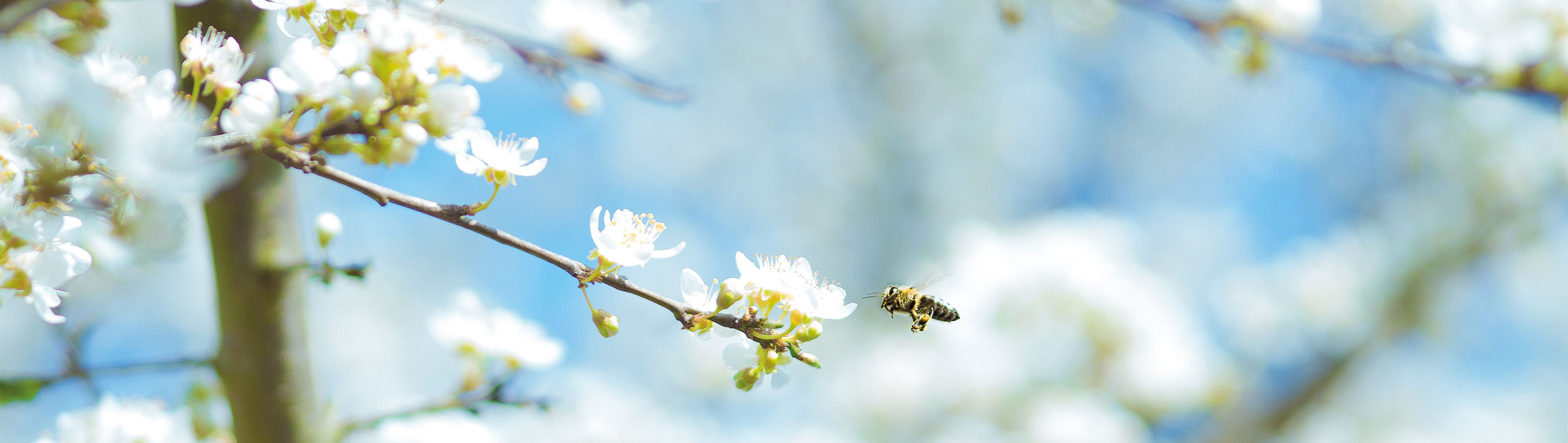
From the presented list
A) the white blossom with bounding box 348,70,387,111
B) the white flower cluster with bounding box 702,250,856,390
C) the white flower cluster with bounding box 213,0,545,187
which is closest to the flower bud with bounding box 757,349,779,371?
the white flower cluster with bounding box 702,250,856,390

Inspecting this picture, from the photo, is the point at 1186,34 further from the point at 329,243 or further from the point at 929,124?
the point at 929,124

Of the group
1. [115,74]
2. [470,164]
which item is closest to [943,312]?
[470,164]

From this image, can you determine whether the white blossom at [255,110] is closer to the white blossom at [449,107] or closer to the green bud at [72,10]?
the white blossom at [449,107]

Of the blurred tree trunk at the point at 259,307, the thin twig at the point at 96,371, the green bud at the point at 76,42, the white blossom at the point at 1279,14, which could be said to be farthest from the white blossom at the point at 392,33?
the white blossom at the point at 1279,14

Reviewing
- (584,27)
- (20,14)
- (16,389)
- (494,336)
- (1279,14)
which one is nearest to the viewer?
(20,14)

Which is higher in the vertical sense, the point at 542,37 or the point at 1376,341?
the point at 1376,341

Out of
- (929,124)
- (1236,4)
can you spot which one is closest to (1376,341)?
(1236,4)

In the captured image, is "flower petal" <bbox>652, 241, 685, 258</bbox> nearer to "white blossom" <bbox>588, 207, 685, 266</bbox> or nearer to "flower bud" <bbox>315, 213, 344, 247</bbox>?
"white blossom" <bbox>588, 207, 685, 266</bbox>

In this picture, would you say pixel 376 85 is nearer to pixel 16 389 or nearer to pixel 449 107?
pixel 449 107
